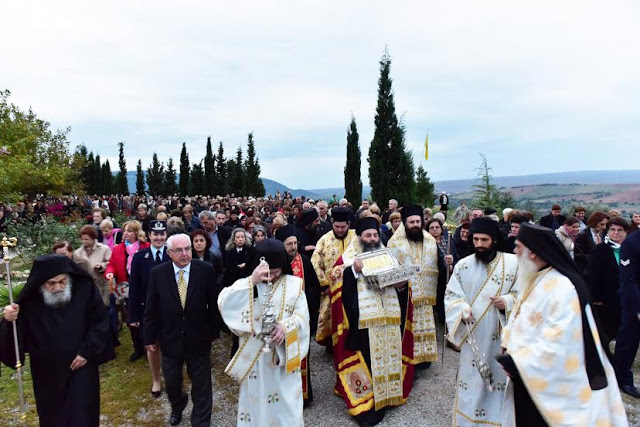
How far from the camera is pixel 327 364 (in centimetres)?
621

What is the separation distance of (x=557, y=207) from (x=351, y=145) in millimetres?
17652

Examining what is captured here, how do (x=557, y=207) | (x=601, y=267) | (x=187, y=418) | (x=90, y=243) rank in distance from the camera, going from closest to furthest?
1. (x=187, y=418)
2. (x=601, y=267)
3. (x=90, y=243)
4. (x=557, y=207)

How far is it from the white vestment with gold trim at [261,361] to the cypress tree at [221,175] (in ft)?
125

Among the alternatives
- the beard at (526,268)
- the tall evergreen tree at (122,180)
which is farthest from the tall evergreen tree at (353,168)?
the tall evergreen tree at (122,180)

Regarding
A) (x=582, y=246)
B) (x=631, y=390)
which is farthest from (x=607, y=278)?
(x=582, y=246)

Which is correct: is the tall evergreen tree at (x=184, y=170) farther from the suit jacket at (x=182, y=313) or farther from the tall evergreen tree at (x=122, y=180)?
the suit jacket at (x=182, y=313)

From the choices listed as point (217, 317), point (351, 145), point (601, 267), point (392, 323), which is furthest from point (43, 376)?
point (351, 145)

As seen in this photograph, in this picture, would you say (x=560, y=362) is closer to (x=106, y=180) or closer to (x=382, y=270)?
(x=382, y=270)

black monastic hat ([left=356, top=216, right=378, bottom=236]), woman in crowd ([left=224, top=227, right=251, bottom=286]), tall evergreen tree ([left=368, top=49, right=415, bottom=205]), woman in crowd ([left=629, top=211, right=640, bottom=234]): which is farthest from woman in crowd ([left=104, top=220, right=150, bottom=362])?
tall evergreen tree ([left=368, top=49, right=415, bottom=205])

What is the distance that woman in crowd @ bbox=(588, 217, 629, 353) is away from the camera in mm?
5559

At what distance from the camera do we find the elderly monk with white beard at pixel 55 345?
11.5ft

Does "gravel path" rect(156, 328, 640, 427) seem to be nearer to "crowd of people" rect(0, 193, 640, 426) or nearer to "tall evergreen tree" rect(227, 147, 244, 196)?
"crowd of people" rect(0, 193, 640, 426)

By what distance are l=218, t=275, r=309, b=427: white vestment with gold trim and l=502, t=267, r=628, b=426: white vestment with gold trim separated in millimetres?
1694

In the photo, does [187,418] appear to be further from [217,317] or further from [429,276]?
[429,276]
